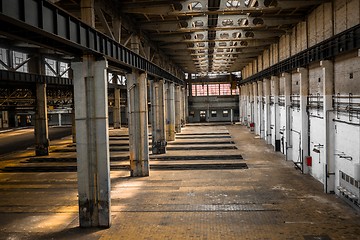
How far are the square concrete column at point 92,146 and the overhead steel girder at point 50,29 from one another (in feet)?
2.15

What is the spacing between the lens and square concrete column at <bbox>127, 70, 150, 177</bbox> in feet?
58.9

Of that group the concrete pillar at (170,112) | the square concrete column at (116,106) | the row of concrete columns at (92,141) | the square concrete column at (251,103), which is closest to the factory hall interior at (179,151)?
the row of concrete columns at (92,141)

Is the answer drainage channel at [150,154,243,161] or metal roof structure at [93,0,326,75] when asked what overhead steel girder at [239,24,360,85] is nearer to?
metal roof structure at [93,0,326,75]

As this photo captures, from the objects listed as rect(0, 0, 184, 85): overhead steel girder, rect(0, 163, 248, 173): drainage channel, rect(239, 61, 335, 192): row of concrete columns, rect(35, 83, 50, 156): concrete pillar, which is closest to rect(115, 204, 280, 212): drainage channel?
rect(239, 61, 335, 192): row of concrete columns

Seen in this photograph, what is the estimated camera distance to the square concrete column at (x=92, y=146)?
1103 centimetres

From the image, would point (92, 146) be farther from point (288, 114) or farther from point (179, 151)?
point (179, 151)

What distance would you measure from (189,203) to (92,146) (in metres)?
4.58

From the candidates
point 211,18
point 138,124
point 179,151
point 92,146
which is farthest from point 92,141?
point 179,151

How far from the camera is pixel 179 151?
26.6 m

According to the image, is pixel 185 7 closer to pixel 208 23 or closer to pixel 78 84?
pixel 208 23

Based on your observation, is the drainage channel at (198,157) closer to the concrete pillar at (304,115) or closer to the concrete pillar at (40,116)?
the concrete pillar at (304,115)

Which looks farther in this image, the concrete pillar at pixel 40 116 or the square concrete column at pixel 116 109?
the square concrete column at pixel 116 109

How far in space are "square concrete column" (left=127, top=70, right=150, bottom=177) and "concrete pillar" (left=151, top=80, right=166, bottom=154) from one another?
6377 millimetres

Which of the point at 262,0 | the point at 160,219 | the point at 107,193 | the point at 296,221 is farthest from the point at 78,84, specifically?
the point at 262,0
